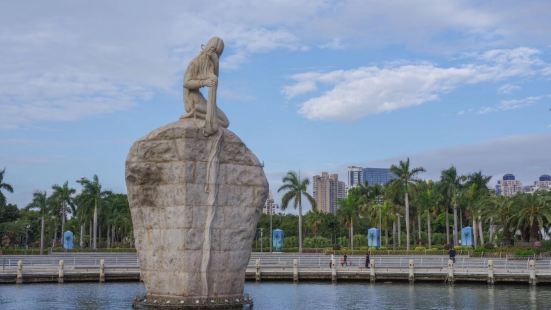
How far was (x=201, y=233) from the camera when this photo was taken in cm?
2206

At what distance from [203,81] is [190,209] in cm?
463

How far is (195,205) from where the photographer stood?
22.1 m

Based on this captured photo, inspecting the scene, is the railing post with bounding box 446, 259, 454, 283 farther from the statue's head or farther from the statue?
the statue's head

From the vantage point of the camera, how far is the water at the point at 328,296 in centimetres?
2908

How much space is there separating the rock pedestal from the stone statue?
3cm

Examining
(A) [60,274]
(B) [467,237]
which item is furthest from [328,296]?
(B) [467,237]

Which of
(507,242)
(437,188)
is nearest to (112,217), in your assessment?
(437,188)

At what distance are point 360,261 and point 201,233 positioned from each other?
3521 cm

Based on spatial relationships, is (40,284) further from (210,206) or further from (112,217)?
(112,217)

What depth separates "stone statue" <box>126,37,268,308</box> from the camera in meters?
22.0

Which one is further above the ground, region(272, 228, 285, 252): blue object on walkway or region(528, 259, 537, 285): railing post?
region(272, 228, 285, 252): blue object on walkway

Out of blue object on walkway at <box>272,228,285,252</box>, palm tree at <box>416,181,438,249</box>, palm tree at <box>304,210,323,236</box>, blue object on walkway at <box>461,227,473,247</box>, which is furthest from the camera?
palm tree at <box>304,210,323,236</box>

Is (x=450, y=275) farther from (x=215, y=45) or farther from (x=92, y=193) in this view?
(x=92, y=193)

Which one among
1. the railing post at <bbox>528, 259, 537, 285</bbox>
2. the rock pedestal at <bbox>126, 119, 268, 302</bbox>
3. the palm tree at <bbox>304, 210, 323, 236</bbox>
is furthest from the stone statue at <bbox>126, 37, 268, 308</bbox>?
the palm tree at <bbox>304, 210, 323, 236</bbox>
